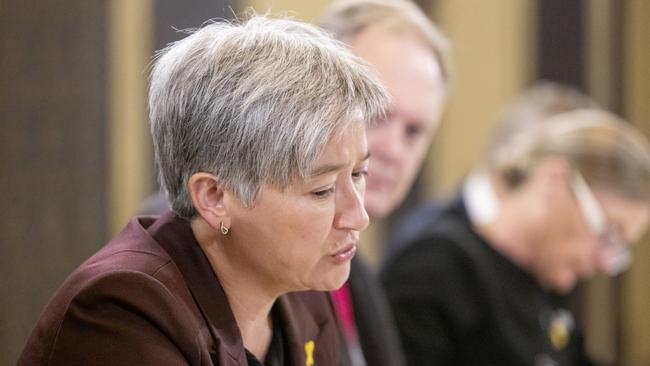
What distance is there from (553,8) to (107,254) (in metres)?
4.21

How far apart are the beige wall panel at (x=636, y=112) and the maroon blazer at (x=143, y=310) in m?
4.13

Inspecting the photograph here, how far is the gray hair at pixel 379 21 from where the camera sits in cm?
229

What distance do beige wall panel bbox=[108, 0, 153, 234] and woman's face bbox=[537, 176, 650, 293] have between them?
1628 millimetres

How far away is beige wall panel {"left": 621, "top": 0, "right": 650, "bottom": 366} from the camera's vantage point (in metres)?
5.20

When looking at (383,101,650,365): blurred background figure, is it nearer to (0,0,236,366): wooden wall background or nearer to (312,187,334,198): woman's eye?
(0,0,236,366): wooden wall background

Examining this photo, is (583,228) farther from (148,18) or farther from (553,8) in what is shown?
(553,8)

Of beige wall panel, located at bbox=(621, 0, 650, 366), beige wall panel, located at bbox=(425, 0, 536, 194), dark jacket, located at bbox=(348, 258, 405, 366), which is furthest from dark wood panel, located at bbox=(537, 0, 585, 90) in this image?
dark jacket, located at bbox=(348, 258, 405, 366)

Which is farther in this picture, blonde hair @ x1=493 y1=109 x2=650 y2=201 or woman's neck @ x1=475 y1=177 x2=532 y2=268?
woman's neck @ x1=475 y1=177 x2=532 y2=268

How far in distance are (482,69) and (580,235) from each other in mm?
2442

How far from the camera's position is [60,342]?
52.0 inches

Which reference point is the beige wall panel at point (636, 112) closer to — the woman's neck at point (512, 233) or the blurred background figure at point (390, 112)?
the woman's neck at point (512, 233)

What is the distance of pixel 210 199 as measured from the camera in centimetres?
144

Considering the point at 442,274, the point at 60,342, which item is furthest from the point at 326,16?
the point at 60,342

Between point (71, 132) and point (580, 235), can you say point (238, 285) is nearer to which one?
point (580, 235)
